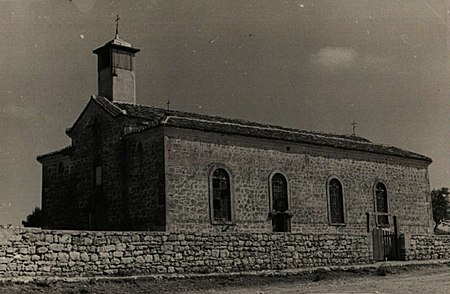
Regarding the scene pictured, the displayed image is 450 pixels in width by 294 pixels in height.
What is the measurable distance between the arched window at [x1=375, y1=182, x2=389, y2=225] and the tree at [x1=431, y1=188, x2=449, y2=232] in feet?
66.1

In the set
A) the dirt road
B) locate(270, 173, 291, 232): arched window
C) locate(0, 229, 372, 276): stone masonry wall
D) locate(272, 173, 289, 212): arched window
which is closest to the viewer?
locate(0, 229, 372, 276): stone masonry wall

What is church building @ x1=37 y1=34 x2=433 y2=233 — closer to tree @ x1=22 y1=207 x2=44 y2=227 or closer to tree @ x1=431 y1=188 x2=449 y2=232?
tree @ x1=22 y1=207 x2=44 y2=227

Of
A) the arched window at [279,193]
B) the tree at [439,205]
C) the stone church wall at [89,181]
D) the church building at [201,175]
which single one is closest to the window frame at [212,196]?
the church building at [201,175]

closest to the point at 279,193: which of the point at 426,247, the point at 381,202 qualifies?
the point at 426,247

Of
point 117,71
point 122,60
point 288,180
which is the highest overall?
point 122,60

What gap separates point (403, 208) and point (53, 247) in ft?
70.3

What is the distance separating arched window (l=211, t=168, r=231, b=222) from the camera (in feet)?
81.4

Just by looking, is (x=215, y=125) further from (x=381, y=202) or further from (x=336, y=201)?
(x=381, y=202)

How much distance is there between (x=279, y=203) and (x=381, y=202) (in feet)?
23.2

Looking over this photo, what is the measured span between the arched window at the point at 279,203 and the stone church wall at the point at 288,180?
29 cm

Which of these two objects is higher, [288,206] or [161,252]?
[288,206]

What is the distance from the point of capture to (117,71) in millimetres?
28656

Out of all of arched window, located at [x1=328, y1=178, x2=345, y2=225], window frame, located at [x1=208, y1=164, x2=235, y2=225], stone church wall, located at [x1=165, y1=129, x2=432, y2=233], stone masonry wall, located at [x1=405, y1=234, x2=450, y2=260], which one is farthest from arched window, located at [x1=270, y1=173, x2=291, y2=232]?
stone masonry wall, located at [x1=405, y1=234, x2=450, y2=260]

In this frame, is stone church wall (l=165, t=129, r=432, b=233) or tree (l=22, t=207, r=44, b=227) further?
tree (l=22, t=207, r=44, b=227)
